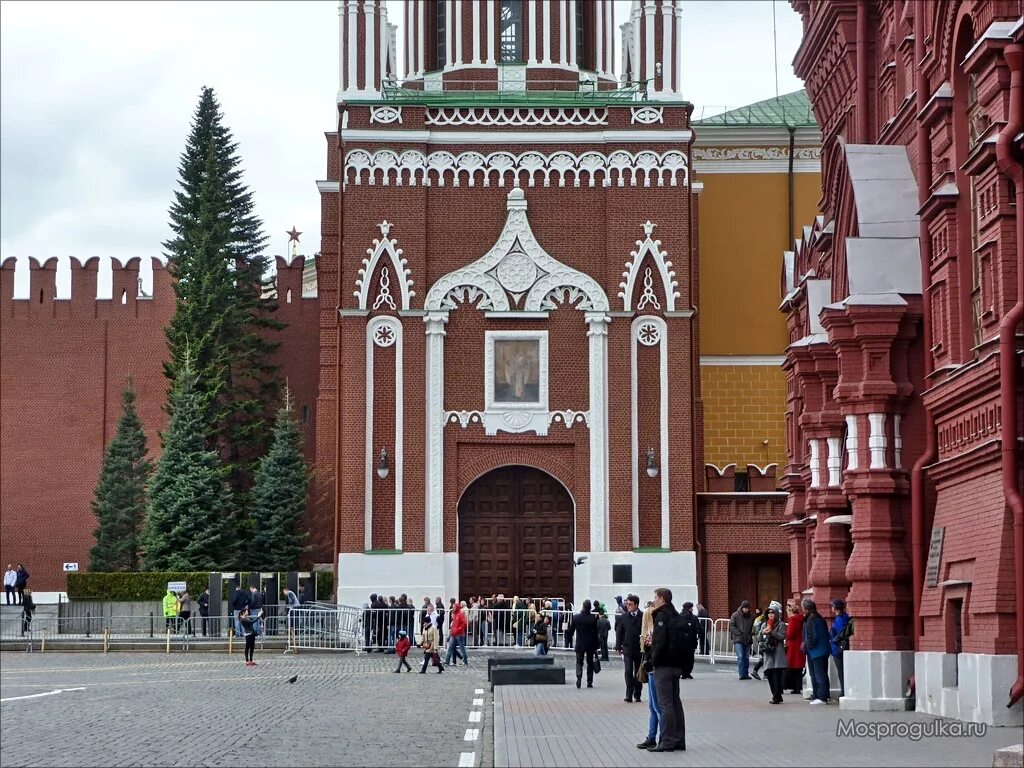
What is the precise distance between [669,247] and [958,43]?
26.3 meters

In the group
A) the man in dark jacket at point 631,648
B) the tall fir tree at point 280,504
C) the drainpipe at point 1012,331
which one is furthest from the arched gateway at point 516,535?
the drainpipe at point 1012,331

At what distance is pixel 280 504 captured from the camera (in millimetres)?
→ 56938

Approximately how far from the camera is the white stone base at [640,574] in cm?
4712

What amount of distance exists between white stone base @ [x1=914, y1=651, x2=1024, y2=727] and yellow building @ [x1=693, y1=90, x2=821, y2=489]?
31.0m

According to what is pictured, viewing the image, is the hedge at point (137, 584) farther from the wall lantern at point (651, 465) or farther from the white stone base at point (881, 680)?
the white stone base at point (881, 680)

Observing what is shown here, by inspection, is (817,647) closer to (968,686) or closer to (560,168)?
(968,686)

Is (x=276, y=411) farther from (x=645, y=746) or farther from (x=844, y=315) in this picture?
(x=645, y=746)

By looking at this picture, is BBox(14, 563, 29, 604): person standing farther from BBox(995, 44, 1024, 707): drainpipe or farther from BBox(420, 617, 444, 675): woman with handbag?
BBox(995, 44, 1024, 707): drainpipe

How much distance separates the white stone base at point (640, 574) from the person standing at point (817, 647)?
21752 millimetres

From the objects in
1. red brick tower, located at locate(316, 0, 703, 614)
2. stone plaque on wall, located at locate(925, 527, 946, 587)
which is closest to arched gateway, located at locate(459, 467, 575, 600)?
red brick tower, located at locate(316, 0, 703, 614)

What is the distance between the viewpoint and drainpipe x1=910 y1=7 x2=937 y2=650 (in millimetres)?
23359

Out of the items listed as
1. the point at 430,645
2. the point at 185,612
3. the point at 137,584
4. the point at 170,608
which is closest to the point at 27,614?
the point at 137,584

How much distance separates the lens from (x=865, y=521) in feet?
79.6

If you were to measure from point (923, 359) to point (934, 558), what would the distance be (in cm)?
293
